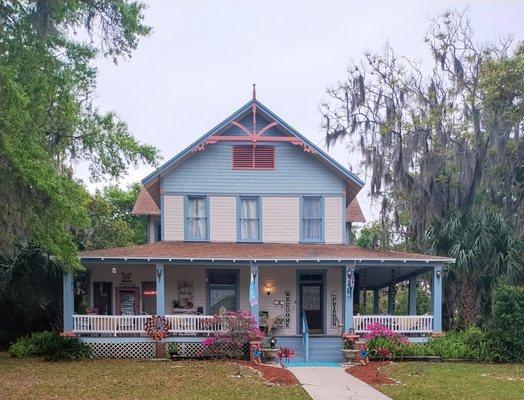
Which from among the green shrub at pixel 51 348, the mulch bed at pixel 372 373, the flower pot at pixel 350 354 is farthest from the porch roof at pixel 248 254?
the mulch bed at pixel 372 373

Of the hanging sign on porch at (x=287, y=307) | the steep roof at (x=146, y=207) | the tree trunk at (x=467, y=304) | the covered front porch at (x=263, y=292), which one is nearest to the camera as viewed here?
the covered front porch at (x=263, y=292)

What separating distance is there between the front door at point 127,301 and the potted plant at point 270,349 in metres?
5.80

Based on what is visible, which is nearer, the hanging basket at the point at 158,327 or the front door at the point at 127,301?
the hanging basket at the point at 158,327

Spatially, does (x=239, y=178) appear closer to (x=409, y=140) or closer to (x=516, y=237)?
(x=409, y=140)

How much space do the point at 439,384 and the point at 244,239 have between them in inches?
379

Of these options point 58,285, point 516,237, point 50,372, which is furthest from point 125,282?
point 516,237

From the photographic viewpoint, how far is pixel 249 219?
21375 millimetres

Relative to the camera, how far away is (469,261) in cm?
2169

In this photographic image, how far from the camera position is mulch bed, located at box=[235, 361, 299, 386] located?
13766 millimetres

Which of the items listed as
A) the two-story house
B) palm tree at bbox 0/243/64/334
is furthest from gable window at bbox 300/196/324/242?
palm tree at bbox 0/243/64/334

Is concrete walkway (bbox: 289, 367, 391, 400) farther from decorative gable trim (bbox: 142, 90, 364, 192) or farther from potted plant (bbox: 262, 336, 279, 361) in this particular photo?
decorative gable trim (bbox: 142, 90, 364, 192)

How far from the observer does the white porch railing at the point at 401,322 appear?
19281 mm

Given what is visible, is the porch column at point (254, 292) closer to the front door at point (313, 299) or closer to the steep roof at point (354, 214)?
the front door at point (313, 299)

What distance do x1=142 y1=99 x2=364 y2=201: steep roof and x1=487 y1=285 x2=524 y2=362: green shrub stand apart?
245 inches
